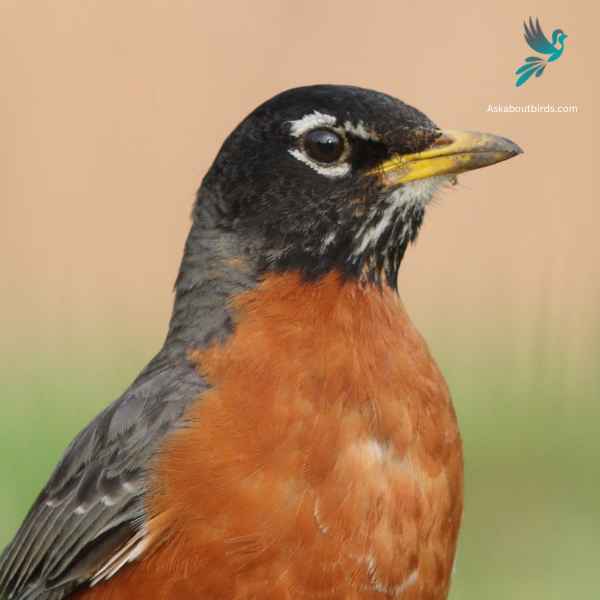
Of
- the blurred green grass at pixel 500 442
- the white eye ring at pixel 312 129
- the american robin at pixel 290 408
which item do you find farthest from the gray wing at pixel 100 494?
the blurred green grass at pixel 500 442

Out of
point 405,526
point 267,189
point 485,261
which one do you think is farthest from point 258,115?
point 485,261

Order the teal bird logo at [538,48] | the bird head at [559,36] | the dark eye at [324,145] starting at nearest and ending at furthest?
the dark eye at [324,145], the teal bird logo at [538,48], the bird head at [559,36]

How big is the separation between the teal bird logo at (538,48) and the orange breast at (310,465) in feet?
15.3

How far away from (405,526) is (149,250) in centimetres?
520

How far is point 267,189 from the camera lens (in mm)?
4922

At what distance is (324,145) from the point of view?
16.0ft

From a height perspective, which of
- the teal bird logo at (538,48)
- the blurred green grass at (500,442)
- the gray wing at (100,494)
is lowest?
the blurred green grass at (500,442)

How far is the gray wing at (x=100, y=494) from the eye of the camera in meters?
4.74

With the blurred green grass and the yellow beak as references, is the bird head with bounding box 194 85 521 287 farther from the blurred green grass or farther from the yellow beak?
the blurred green grass

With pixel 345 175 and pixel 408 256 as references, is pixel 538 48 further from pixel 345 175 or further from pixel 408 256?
pixel 345 175

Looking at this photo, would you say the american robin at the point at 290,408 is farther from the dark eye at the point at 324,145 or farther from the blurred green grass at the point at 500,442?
the blurred green grass at the point at 500,442

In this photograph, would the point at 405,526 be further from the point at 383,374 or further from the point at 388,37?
the point at 388,37

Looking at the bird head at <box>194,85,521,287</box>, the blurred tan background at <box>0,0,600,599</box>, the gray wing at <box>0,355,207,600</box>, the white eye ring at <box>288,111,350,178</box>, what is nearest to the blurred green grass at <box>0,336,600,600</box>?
the blurred tan background at <box>0,0,600,599</box>

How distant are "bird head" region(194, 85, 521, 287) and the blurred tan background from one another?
253 cm
